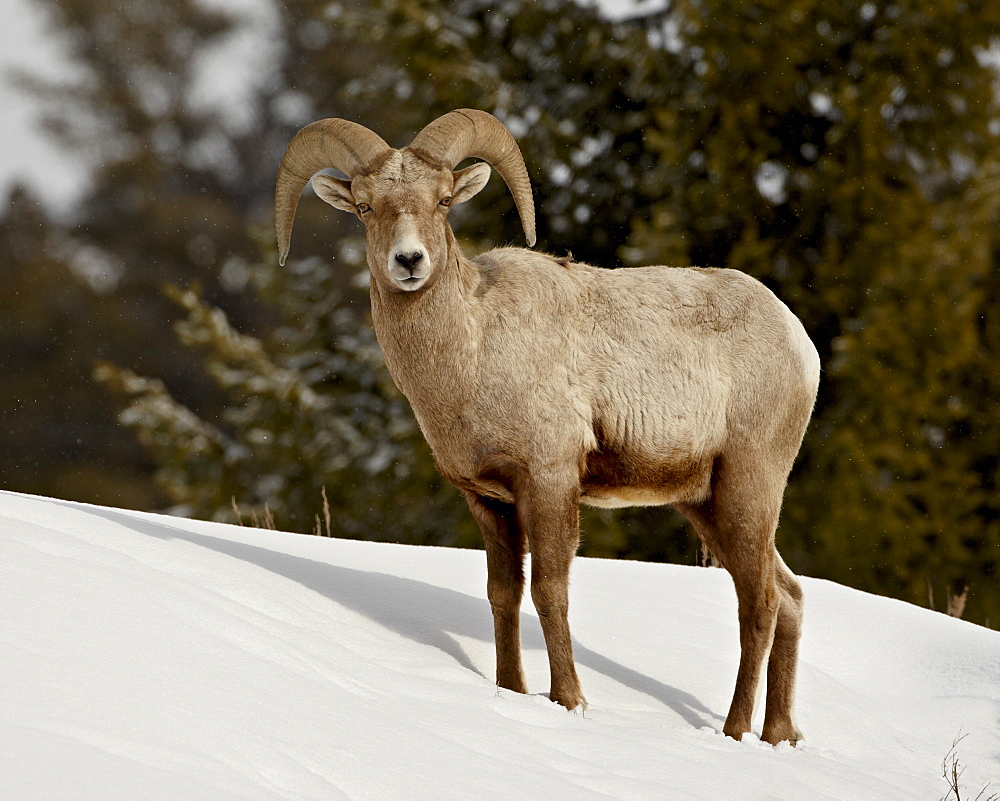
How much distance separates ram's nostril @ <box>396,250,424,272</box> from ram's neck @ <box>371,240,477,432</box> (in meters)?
0.26

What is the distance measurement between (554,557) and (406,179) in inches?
65.9

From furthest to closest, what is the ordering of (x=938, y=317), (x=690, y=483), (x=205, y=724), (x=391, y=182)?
(x=938, y=317), (x=690, y=483), (x=391, y=182), (x=205, y=724)

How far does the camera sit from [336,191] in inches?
205

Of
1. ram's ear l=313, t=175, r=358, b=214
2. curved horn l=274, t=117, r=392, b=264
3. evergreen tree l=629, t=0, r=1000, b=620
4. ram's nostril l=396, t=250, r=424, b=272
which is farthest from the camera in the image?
evergreen tree l=629, t=0, r=1000, b=620

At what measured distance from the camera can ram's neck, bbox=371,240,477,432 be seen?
16.1 feet

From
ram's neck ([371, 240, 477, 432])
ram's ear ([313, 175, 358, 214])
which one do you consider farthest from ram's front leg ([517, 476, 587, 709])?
ram's ear ([313, 175, 358, 214])

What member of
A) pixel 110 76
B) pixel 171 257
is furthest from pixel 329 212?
pixel 110 76

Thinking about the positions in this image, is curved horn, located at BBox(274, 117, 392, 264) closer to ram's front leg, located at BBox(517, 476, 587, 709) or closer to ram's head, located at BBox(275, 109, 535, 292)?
ram's head, located at BBox(275, 109, 535, 292)

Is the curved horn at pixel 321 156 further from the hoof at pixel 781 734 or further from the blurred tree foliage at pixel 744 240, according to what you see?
the blurred tree foliage at pixel 744 240

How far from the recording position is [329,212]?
27812mm

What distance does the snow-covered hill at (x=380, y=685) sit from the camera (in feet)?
9.35

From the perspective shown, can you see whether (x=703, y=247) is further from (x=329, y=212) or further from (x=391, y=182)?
(x=329, y=212)

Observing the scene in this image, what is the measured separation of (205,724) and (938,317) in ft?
35.6

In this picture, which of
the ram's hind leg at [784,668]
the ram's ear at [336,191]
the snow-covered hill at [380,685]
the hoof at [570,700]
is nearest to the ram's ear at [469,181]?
the ram's ear at [336,191]
